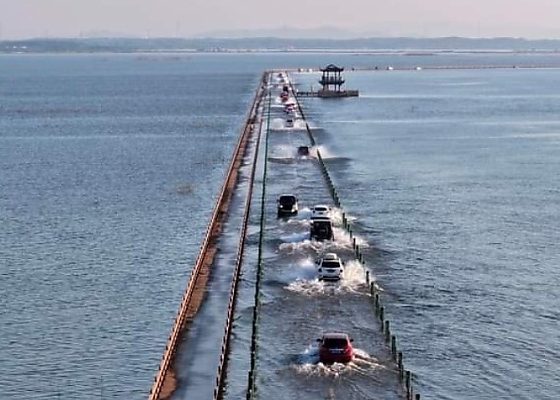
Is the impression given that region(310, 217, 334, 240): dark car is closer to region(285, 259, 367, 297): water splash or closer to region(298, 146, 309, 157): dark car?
region(285, 259, 367, 297): water splash

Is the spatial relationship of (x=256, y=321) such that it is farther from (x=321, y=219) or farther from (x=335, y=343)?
(x=321, y=219)


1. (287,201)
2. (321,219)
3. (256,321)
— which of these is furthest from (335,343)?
(287,201)

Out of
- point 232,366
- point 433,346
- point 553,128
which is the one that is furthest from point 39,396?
point 553,128

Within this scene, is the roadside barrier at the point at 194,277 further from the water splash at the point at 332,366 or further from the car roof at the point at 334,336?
the car roof at the point at 334,336

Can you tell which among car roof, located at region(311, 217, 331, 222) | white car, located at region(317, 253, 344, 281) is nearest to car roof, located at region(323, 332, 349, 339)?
white car, located at region(317, 253, 344, 281)

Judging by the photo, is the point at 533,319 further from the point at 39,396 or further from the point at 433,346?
the point at 39,396

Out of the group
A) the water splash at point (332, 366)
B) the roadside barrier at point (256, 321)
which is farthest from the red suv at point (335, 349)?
the roadside barrier at point (256, 321)
